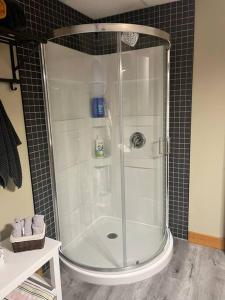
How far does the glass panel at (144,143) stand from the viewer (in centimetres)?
206

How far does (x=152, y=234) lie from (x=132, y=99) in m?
1.32

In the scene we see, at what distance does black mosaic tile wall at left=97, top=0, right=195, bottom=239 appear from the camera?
200 cm

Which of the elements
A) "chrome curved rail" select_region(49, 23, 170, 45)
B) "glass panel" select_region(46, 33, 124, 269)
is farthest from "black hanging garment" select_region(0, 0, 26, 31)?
"glass panel" select_region(46, 33, 124, 269)

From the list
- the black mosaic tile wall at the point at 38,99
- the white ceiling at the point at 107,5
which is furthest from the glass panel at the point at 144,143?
the black mosaic tile wall at the point at 38,99


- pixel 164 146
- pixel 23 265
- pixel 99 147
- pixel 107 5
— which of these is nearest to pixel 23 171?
pixel 23 265

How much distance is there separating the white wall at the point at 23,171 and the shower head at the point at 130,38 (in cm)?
85

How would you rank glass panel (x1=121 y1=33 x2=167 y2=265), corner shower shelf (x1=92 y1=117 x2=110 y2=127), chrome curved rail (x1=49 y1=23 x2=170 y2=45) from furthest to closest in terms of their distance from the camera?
1. corner shower shelf (x1=92 y1=117 x2=110 y2=127)
2. glass panel (x1=121 y1=33 x2=167 y2=265)
3. chrome curved rail (x1=49 y1=23 x2=170 y2=45)

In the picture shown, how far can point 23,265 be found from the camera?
1264 millimetres

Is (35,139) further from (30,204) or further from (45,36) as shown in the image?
(45,36)

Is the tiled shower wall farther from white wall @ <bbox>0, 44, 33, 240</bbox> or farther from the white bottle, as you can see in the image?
the white bottle

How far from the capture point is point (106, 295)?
1.69 m

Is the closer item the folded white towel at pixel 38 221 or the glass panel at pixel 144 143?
the folded white towel at pixel 38 221

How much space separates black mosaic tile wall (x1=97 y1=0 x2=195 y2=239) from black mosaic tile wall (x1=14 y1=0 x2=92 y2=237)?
→ 70 centimetres

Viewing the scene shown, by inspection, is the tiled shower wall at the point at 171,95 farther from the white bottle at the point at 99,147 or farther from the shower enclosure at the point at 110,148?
the white bottle at the point at 99,147
